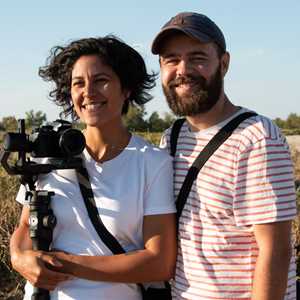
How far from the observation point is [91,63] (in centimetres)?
309

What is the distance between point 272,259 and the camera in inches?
99.3

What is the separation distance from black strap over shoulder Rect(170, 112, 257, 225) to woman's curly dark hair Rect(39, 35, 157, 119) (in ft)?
2.25

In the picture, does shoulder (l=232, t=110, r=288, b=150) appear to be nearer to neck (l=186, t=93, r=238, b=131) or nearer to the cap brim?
neck (l=186, t=93, r=238, b=131)

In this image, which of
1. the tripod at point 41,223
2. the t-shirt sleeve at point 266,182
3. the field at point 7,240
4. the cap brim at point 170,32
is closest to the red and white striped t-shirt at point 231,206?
the t-shirt sleeve at point 266,182

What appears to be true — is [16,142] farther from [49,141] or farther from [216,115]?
[216,115]

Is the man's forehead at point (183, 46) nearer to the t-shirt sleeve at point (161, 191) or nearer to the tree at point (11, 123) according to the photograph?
the t-shirt sleeve at point (161, 191)

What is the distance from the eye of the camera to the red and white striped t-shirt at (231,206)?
2.50 m

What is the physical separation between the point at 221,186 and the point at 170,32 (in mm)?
820

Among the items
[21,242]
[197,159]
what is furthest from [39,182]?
[197,159]

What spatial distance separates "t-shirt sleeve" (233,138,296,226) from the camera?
2.48 meters

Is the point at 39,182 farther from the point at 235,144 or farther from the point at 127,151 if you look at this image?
the point at 235,144

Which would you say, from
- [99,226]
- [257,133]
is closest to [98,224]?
[99,226]

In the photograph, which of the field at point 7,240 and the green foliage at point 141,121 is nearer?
the green foliage at point 141,121

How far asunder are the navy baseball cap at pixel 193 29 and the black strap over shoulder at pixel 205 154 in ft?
1.40
